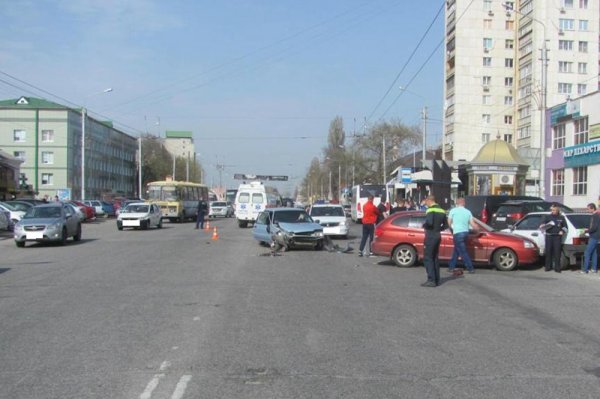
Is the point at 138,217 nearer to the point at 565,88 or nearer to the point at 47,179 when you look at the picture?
the point at 47,179

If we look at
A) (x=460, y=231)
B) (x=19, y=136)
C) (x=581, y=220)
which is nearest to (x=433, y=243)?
(x=460, y=231)

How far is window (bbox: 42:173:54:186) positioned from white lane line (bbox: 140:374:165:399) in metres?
75.1

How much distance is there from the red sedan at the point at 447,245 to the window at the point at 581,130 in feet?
70.8

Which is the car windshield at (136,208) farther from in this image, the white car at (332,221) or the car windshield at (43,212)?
the white car at (332,221)

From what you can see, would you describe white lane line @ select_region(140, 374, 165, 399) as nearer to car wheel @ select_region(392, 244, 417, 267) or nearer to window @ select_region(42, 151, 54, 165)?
car wheel @ select_region(392, 244, 417, 267)

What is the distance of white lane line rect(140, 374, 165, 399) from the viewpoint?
5250 mm

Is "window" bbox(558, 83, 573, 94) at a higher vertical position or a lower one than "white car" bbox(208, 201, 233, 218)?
higher

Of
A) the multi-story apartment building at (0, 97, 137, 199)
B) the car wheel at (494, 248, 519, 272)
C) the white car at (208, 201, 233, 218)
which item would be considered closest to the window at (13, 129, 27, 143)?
the multi-story apartment building at (0, 97, 137, 199)

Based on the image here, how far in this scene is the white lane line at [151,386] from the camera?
525 centimetres

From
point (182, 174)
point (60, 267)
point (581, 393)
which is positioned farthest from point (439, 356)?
point (182, 174)

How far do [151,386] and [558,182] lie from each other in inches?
1427

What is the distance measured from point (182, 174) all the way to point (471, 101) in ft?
177

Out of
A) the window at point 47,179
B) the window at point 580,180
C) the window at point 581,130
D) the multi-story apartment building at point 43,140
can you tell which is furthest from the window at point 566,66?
the window at point 47,179

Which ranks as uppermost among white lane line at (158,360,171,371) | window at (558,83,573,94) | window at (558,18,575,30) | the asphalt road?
window at (558,18,575,30)
